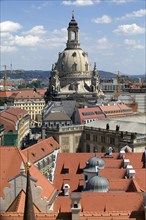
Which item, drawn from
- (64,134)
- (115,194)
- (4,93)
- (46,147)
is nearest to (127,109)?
(64,134)

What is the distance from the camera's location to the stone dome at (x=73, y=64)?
119000 millimetres

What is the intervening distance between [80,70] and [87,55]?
697 cm

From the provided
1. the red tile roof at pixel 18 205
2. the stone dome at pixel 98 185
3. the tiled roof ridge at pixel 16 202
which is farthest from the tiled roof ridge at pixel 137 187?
the tiled roof ridge at pixel 16 202

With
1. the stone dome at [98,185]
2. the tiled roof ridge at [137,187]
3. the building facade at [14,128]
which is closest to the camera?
the stone dome at [98,185]

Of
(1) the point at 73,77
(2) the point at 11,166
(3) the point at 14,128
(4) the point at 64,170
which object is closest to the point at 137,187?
(2) the point at 11,166

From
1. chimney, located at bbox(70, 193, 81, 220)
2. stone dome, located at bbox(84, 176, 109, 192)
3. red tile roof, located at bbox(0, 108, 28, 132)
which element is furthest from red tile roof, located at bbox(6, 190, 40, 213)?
red tile roof, located at bbox(0, 108, 28, 132)

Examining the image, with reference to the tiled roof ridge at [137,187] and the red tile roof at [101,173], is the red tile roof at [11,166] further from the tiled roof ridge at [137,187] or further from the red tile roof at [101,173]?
the tiled roof ridge at [137,187]

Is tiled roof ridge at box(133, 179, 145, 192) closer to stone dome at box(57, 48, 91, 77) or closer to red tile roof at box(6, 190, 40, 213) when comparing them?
red tile roof at box(6, 190, 40, 213)

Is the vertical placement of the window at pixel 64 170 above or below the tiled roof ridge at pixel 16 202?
below

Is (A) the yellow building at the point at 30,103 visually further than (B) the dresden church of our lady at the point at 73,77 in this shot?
Yes

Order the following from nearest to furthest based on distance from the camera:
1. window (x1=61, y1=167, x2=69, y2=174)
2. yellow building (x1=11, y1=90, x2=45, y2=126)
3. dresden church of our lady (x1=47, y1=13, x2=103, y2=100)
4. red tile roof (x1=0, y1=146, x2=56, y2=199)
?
1. red tile roof (x1=0, y1=146, x2=56, y2=199)
2. window (x1=61, y1=167, x2=69, y2=174)
3. dresden church of our lady (x1=47, y1=13, x2=103, y2=100)
4. yellow building (x1=11, y1=90, x2=45, y2=126)

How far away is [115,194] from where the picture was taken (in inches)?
1288

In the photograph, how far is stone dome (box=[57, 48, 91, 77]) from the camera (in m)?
119

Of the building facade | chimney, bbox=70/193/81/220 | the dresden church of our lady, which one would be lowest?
the building facade
